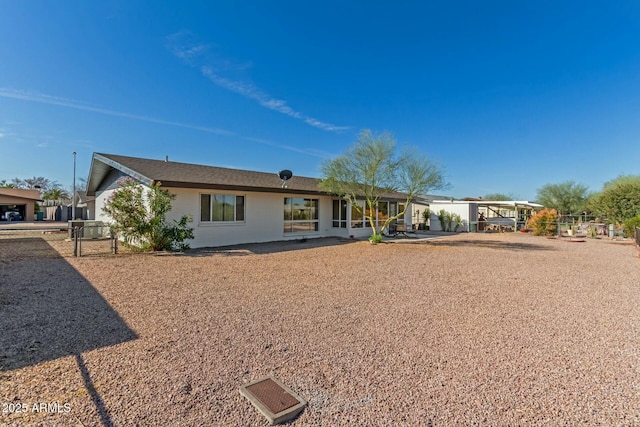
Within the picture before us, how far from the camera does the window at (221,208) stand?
12648 mm

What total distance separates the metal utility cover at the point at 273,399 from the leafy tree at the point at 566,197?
130ft

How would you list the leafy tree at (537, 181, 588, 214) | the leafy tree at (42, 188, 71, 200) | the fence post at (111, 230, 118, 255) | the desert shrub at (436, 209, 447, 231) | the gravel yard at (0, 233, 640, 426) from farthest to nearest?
the leafy tree at (42, 188, 71, 200) < the leafy tree at (537, 181, 588, 214) < the desert shrub at (436, 209, 447, 231) < the fence post at (111, 230, 118, 255) < the gravel yard at (0, 233, 640, 426)

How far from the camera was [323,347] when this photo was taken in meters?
3.61

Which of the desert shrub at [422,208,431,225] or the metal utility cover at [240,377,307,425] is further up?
the desert shrub at [422,208,431,225]

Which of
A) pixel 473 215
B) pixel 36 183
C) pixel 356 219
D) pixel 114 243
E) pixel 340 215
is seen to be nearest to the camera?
pixel 114 243

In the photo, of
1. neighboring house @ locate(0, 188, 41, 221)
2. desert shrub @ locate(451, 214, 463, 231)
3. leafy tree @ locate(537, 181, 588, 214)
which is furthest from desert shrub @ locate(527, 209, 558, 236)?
neighboring house @ locate(0, 188, 41, 221)

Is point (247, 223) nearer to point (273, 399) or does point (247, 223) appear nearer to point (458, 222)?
point (273, 399)

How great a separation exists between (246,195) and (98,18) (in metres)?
8.26

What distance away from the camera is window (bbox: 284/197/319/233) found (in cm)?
1584

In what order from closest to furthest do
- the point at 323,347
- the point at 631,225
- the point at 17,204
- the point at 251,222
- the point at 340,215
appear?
the point at 323,347 < the point at 251,222 < the point at 631,225 < the point at 340,215 < the point at 17,204

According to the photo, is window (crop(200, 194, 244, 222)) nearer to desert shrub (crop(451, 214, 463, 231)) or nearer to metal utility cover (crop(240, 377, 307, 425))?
metal utility cover (crop(240, 377, 307, 425))

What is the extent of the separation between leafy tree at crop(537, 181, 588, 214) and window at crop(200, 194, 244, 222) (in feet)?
115

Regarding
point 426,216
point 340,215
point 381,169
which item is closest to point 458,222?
point 426,216

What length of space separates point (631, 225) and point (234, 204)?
21669 mm
